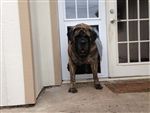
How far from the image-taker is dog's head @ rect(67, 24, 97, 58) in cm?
396

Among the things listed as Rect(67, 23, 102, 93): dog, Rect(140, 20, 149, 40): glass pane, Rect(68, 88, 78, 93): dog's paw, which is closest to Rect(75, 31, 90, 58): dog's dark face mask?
Rect(67, 23, 102, 93): dog

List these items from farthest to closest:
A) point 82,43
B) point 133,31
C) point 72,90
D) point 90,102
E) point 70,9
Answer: point 133,31, point 70,9, point 72,90, point 82,43, point 90,102

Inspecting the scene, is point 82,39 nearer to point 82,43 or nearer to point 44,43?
point 82,43

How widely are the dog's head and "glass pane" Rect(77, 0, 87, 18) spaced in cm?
59

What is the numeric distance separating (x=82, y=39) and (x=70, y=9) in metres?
0.80

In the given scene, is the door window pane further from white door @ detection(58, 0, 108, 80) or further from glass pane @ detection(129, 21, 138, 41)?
white door @ detection(58, 0, 108, 80)

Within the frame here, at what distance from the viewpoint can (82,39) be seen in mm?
3951

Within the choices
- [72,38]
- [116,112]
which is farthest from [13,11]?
[116,112]

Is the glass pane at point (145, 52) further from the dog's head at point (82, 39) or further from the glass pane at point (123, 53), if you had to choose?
the dog's head at point (82, 39)

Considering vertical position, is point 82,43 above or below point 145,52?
above

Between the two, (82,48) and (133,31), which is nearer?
(82,48)

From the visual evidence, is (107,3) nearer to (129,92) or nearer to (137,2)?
(137,2)

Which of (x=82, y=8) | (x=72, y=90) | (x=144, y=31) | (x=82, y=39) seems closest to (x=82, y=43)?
(x=82, y=39)

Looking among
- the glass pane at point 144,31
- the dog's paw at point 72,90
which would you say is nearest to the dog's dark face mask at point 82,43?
the dog's paw at point 72,90
